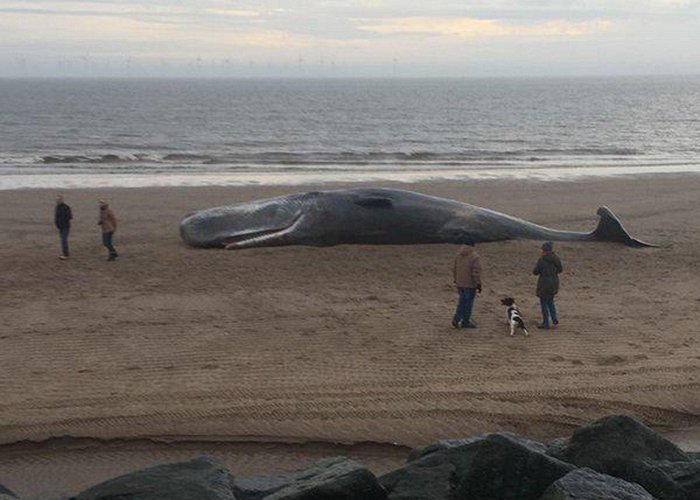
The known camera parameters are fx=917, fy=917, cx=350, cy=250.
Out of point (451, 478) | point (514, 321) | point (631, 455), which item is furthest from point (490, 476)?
point (514, 321)

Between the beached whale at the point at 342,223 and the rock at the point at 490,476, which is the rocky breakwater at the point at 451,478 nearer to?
the rock at the point at 490,476

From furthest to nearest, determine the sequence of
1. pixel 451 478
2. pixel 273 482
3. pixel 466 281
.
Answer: pixel 466 281, pixel 273 482, pixel 451 478

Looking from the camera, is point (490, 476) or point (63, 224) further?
point (63, 224)

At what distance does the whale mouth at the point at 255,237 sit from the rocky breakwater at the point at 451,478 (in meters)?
10.6

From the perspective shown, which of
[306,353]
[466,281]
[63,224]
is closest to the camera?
[306,353]

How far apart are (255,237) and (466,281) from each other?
247 inches

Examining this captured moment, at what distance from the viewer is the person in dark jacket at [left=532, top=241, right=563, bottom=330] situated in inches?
542

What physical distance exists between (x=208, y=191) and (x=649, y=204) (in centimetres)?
1468

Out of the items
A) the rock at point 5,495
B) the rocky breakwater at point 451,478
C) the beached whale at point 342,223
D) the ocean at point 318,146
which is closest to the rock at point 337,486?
the rocky breakwater at point 451,478

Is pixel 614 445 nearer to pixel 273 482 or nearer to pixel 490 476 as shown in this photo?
pixel 490 476

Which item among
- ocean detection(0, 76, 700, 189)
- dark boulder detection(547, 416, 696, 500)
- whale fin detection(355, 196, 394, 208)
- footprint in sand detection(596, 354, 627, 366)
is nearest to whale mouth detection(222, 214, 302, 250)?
whale fin detection(355, 196, 394, 208)

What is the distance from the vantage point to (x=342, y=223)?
18.8 metres

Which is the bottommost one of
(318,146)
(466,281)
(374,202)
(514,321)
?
(318,146)

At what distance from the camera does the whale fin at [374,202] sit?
62.2 feet
